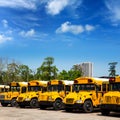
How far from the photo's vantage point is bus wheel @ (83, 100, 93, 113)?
21.9 metres

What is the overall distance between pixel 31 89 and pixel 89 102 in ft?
26.0

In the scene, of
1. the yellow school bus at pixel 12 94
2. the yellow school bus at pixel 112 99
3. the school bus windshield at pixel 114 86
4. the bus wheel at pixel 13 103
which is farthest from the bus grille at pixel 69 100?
the bus wheel at pixel 13 103

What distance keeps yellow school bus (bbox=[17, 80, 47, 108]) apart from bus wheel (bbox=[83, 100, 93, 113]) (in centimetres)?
652

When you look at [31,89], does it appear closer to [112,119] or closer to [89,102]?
[89,102]

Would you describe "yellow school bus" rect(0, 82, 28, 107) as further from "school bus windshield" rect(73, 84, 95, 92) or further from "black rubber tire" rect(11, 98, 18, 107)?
"school bus windshield" rect(73, 84, 95, 92)

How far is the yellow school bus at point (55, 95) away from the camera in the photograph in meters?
25.1

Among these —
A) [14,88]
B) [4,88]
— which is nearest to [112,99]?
[14,88]

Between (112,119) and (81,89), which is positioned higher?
(81,89)

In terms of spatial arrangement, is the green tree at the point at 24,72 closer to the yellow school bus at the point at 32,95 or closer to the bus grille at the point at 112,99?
the yellow school bus at the point at 32,95

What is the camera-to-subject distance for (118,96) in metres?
19.2

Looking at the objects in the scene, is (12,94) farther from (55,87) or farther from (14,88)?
(55,87)

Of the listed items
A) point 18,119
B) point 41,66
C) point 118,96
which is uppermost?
point 41,66

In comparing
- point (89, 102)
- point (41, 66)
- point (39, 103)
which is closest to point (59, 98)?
point (39, 103)

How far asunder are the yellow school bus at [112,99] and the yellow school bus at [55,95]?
18.5 feet
